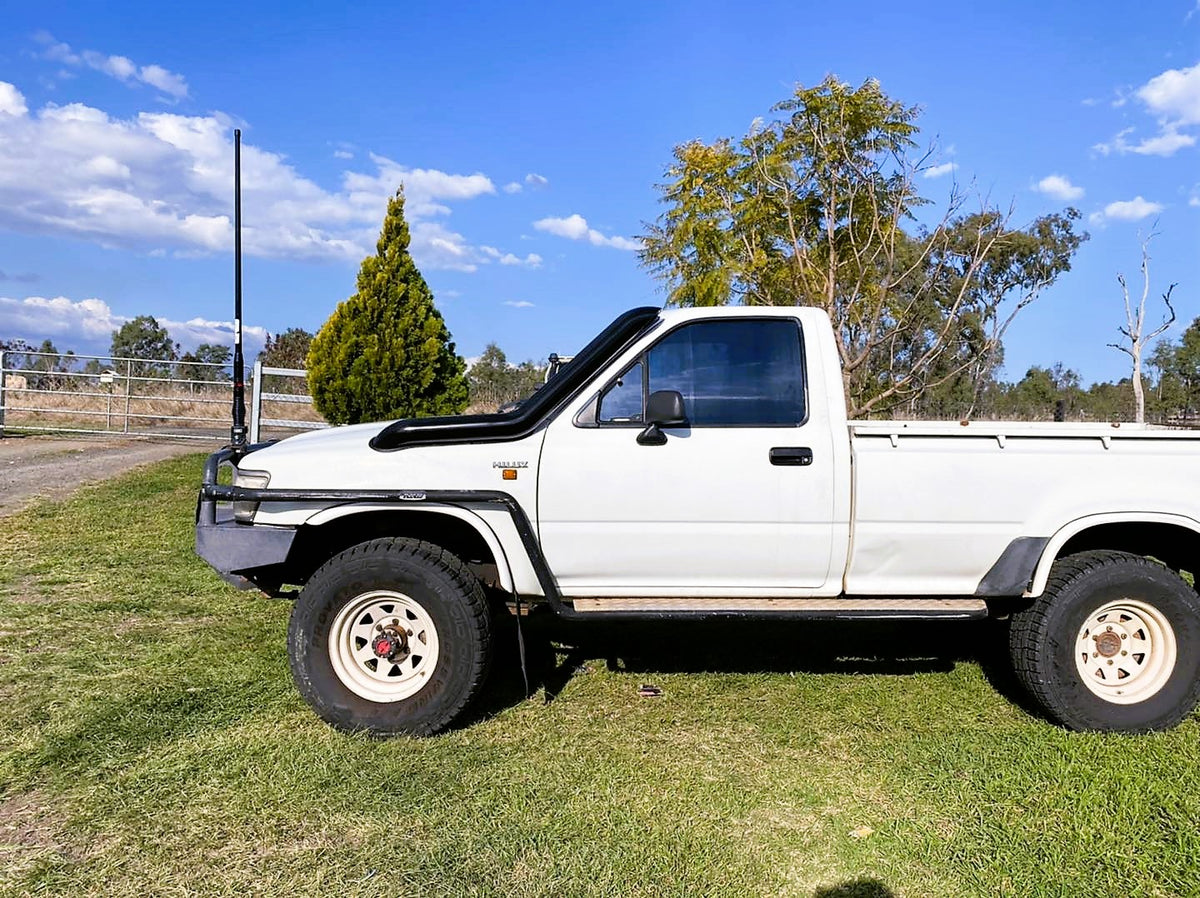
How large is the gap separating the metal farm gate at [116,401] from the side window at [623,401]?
10.8m

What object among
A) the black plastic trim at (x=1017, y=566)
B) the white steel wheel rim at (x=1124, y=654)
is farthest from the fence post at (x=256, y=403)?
the white steel wheel rim at (x=1124, y=654)

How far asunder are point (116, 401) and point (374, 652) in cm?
1743

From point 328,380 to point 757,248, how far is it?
6.49 meters

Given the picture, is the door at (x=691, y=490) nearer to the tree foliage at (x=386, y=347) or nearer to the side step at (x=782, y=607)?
the side step at (x=782, y=607)

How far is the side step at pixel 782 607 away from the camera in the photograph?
3.59m

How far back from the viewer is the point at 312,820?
9.34 feet

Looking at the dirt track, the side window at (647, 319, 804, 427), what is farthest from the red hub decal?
the dirt track

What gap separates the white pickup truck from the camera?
140 inches

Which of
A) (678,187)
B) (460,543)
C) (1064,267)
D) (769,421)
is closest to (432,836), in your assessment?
(460,543)

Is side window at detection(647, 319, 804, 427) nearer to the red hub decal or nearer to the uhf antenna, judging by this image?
the red hub decal

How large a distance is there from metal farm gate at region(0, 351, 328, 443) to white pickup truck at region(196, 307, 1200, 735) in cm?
1048

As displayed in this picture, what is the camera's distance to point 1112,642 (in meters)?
3.70

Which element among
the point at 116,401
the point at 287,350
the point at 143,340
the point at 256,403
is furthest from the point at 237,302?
the point at 143,340

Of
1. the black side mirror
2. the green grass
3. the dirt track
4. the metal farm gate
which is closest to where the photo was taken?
the green grass
